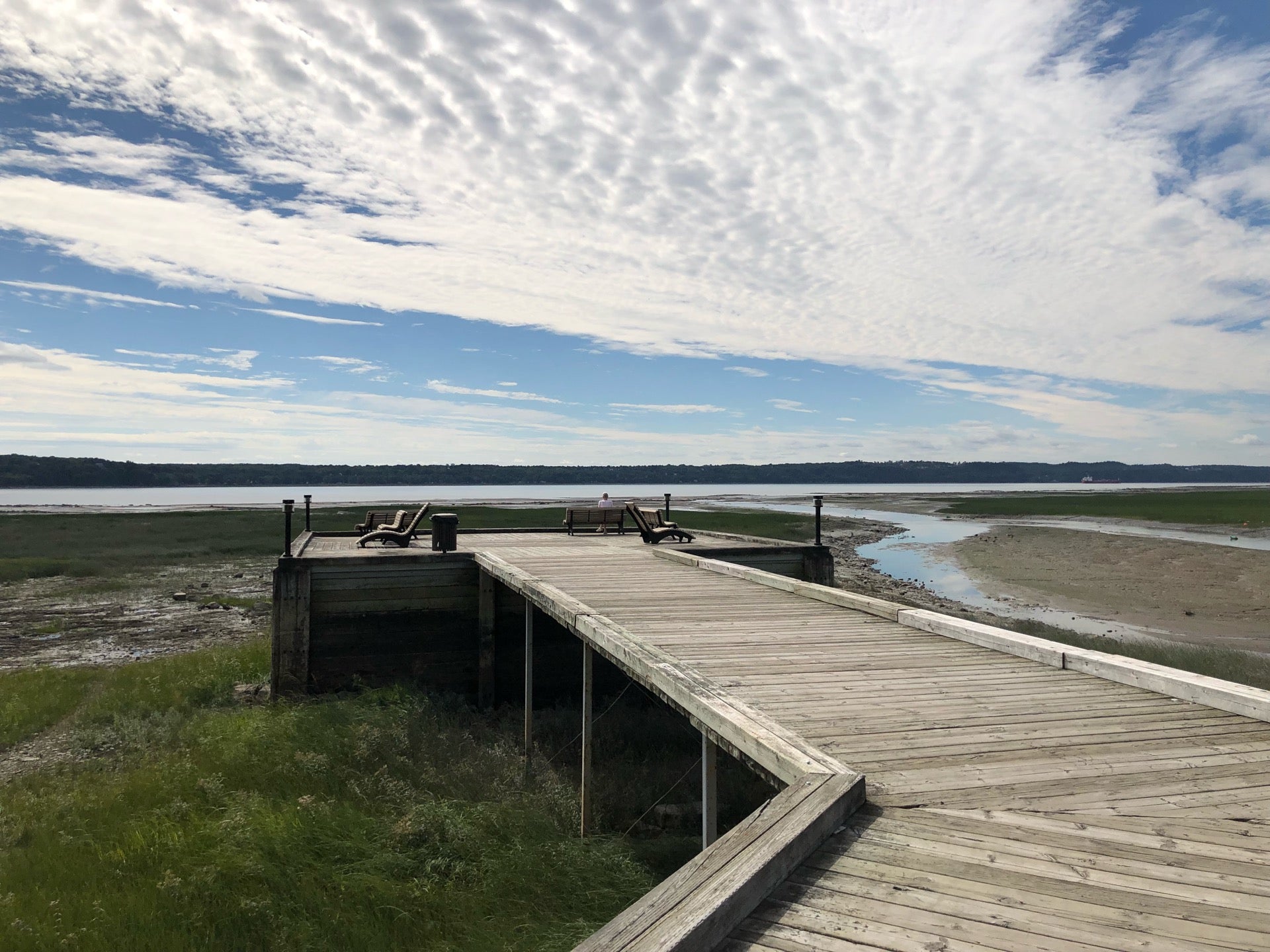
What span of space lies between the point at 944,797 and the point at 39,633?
778 inches

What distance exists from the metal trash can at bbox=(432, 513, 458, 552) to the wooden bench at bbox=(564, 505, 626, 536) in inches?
173

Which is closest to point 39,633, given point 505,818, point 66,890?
point 66,890

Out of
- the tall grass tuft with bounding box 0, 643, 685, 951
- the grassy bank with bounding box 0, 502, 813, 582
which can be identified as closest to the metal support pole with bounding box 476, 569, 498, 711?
the tall grass tuft with bounding box 0, 643, 685, 951

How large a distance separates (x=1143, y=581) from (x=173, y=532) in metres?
42.7

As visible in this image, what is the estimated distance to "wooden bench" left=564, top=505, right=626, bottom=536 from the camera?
16.2 meters

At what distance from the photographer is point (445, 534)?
38.5 feet

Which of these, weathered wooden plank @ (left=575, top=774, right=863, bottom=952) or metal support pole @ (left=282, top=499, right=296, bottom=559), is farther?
metal support pole @ (left=282, top=499, right=296, bottom=559)

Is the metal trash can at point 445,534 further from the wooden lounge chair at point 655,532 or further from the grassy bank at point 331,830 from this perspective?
the wooden lounge chair at point 655,532

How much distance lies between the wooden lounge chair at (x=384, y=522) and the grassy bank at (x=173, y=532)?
15.9 metres

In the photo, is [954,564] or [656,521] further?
[954,564]

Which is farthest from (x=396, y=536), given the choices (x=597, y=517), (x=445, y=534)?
(x=597, y=517)

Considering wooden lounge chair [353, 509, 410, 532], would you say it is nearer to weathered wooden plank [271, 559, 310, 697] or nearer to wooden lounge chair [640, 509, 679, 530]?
weathered wooden plank [271, 559, 310, 697]

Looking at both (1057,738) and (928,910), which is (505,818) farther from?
(928,910)

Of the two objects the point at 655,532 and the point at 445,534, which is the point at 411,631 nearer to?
the point at 445,534
